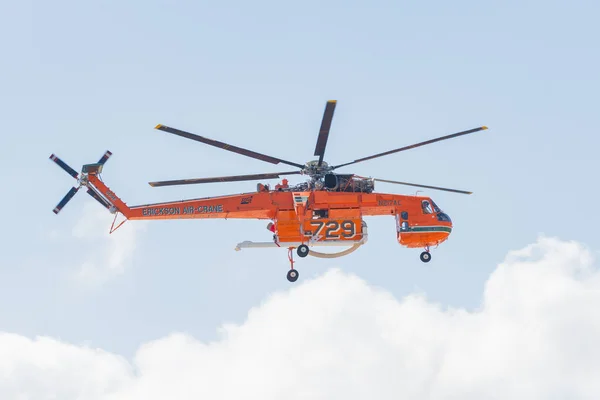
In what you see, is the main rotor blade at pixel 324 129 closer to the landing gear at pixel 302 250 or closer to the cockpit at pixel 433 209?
the landing gear at pixel 302 250

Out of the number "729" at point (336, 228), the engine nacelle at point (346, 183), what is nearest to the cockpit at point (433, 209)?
the engine nacelle at point (346, 183)

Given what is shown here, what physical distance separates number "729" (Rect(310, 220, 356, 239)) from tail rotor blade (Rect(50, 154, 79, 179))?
1378cm

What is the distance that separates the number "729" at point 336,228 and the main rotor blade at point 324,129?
400 cm

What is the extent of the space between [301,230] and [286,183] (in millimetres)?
2835

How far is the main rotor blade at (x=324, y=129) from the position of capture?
159 feet

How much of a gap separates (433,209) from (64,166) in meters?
21.6

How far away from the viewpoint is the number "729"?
178 ft

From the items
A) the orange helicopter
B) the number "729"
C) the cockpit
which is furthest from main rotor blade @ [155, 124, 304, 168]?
the cockpit

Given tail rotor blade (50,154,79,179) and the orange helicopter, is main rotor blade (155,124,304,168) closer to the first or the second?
the orange helicopter

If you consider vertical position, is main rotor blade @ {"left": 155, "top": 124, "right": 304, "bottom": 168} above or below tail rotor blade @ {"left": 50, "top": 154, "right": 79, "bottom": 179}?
above

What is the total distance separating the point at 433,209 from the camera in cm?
5688

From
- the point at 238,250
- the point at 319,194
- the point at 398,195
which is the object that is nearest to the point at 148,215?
the point at 238,250

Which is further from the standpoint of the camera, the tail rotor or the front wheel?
the front wheel

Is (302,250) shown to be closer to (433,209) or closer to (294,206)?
(294,206)
